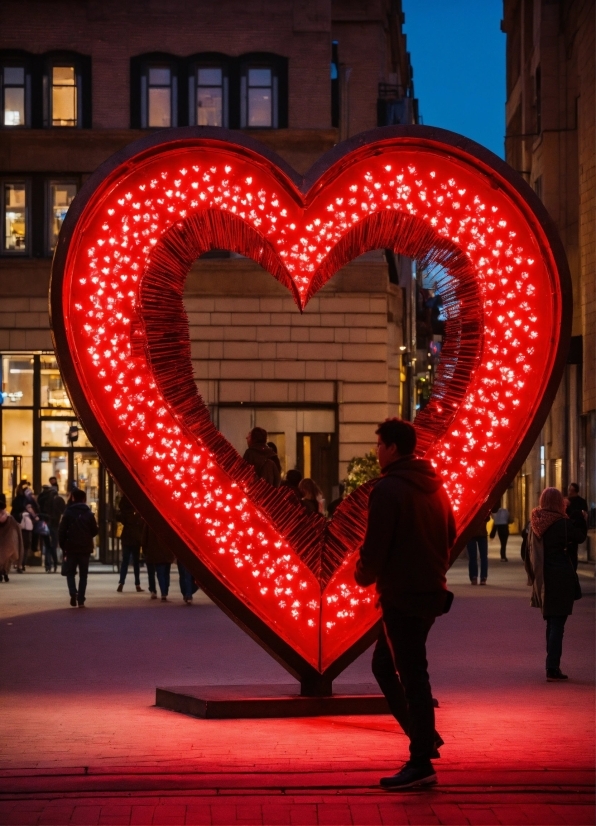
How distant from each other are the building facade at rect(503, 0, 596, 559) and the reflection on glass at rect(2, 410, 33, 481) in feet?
41.2

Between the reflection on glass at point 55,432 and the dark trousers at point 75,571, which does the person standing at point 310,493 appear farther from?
the reflection on glass at point 55,432

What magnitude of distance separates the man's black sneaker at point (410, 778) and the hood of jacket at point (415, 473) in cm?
149

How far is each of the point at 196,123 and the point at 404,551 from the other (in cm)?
2766

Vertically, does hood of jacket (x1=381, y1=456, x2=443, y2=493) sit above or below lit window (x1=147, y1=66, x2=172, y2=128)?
below

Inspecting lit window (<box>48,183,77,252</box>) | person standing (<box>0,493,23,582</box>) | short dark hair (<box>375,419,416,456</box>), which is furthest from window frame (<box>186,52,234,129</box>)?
short dark hair (<box>375,419,416,456</box>)

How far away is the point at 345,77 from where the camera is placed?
35.8m

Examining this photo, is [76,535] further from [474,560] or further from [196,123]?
[196,123]

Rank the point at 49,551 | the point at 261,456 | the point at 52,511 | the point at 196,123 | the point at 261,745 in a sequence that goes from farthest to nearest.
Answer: the point at 196,123
the point at 52,511
the point at 49,551
the point at 261,456
the point at 261,745

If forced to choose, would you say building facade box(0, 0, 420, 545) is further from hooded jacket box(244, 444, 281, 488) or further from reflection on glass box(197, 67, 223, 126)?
hooded jacket box(244, 444, 281, 488)

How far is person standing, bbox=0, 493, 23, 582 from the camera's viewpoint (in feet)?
90.5

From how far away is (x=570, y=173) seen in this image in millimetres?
40938

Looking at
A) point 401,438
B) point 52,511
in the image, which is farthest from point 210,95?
point 401,438

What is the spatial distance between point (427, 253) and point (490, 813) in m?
4.59

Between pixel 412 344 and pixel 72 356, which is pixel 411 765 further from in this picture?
pixel 412 344
